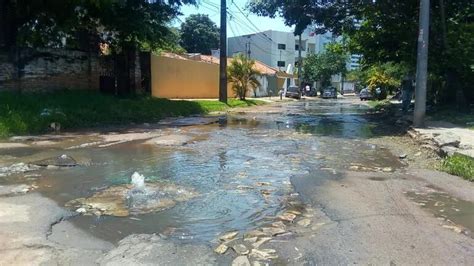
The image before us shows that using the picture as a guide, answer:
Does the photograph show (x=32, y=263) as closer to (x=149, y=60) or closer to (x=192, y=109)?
(x=192, y=109)

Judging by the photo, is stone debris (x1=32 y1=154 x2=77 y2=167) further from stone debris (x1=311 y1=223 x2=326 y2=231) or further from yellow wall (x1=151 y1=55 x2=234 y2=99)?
yellow wall (x1=151 y1=55 x2=234 y2=99)

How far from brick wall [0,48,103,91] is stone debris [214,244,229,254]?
50.2 feet

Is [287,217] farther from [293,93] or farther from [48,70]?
[293,93]

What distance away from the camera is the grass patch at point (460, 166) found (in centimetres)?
895

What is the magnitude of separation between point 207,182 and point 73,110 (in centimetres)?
1058

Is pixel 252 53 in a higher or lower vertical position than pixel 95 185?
higher

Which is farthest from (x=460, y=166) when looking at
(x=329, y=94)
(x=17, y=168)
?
(x=329, y=94)

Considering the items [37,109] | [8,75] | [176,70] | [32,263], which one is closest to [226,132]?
[37,109]

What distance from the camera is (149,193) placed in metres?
7.37

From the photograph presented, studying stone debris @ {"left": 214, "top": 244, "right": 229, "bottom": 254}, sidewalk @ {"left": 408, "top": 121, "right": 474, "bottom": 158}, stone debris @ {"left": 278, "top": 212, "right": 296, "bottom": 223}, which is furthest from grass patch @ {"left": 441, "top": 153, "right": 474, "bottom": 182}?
stone debris @ {"left": 214, "top": 244, "right": 229, "bottom": 254}

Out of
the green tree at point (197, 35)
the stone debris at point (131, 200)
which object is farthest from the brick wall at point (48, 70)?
the green tree at point (197, 35)

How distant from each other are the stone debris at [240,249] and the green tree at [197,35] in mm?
67573

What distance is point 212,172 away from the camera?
30.4 ft

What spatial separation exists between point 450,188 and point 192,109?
60.0ft
